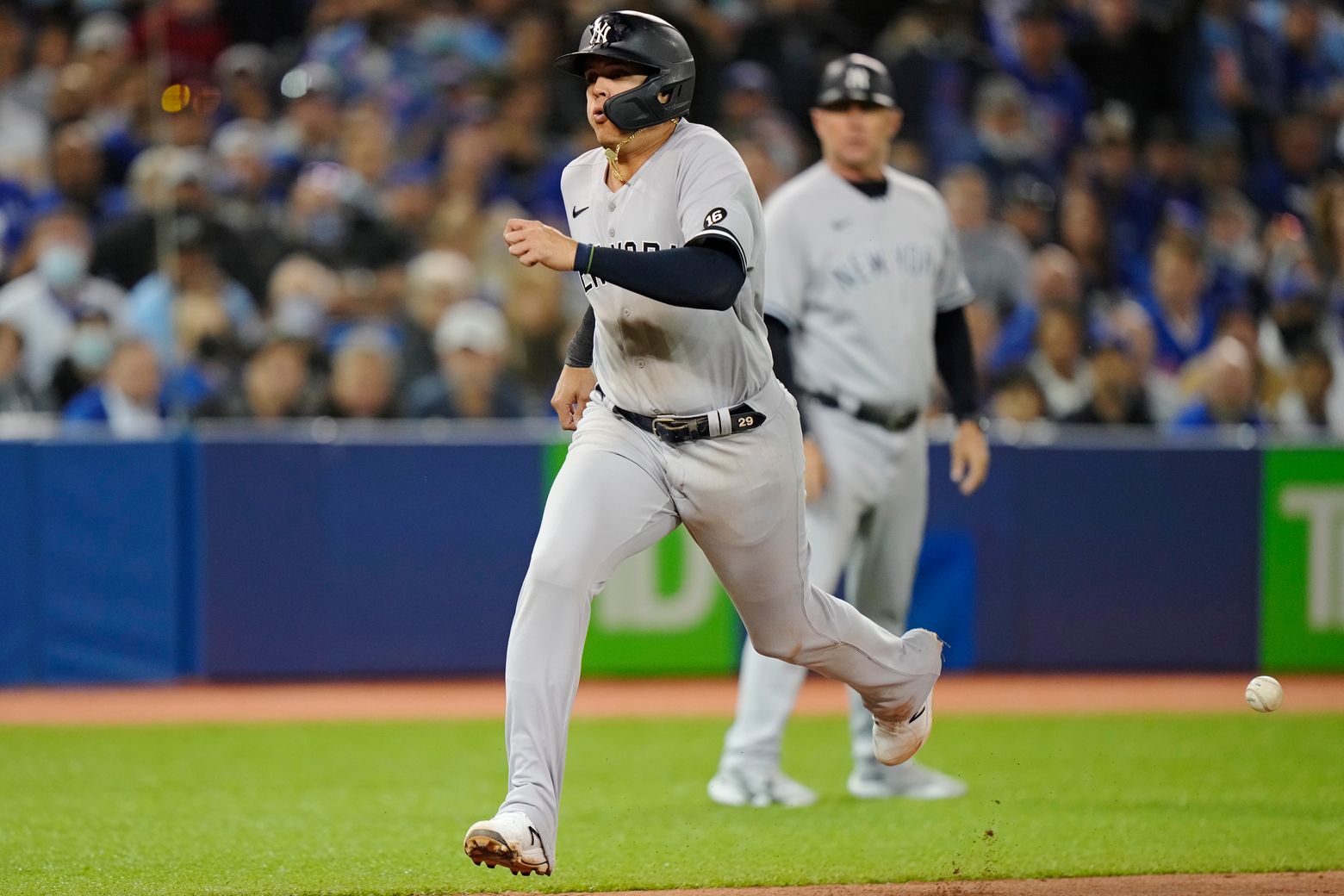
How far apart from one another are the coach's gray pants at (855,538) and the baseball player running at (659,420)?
1.25 meters

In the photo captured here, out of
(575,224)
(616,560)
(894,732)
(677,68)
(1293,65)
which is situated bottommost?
(894,732)

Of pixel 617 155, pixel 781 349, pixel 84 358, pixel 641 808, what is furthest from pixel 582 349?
pixel 84 358

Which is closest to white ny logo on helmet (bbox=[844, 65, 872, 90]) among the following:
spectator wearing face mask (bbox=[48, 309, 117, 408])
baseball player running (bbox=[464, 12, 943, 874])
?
baseball player running (bbox=[464, 12, 943, 874])

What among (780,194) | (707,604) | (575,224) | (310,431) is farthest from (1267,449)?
(575,224)

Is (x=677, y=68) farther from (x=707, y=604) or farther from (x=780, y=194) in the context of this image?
(x=707, y=604)

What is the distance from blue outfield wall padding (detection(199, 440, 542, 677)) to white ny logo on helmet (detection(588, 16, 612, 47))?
4.70 meters

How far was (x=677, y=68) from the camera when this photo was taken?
12.3ft

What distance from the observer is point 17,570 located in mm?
A: 7945

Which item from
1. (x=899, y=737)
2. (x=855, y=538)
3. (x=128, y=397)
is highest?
(x=128, y=397)

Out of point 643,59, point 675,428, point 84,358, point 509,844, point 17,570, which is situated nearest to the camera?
point 509,844

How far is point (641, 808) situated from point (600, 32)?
2.52 meters

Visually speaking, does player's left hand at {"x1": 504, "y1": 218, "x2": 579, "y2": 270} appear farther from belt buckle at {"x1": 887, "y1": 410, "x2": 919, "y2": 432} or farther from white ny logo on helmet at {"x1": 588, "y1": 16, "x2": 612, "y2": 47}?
belt buckle at {"x1": 887, "y1": 410, "x2": 919, "y2": 432}

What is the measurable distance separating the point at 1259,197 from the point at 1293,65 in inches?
40.5

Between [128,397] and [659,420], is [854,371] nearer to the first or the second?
[659,420]
